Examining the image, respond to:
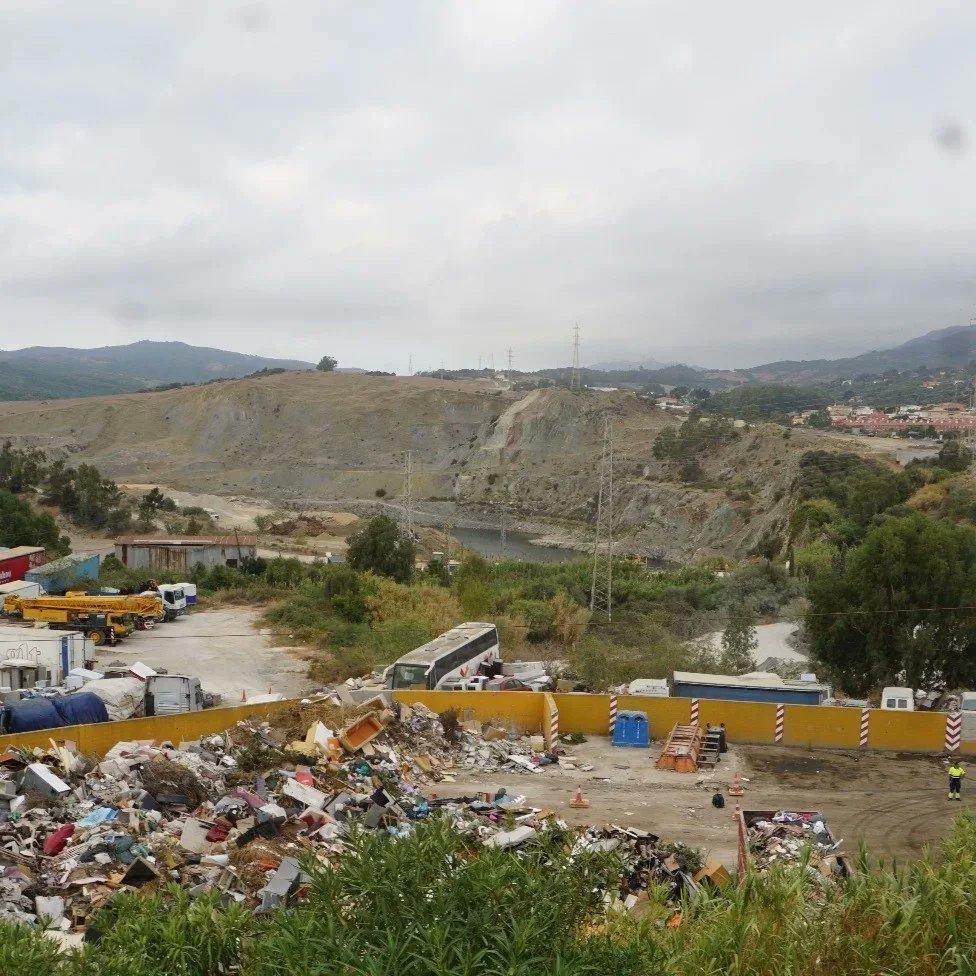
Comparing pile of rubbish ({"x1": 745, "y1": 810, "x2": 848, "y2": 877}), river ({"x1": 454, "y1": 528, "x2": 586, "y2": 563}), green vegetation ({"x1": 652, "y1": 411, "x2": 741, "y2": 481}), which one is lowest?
river ({"x1": 454, "y1": 528, "x2": 586, "y2": 563})

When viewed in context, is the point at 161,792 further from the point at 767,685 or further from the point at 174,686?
the point at 767,685

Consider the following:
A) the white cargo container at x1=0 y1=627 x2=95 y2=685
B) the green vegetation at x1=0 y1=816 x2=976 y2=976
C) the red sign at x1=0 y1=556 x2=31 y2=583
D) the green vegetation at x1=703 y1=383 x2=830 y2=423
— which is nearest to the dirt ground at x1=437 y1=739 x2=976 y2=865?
the green vegetation at x1=0 y1=816 x2=976 y2=976

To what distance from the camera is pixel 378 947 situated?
5.70 meters

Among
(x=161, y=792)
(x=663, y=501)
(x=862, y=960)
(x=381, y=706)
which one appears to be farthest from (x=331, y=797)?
(x=663, y=501)

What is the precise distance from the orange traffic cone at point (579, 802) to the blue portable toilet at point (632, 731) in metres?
3.27

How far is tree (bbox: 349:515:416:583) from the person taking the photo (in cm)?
3400

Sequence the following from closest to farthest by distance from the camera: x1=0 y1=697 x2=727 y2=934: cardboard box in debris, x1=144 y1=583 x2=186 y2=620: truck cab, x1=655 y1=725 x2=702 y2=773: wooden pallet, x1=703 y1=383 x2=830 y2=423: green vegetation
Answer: x1=0 y1=697 x2=727 y2=934: cardboard box in debris → x1=655 y1=725 x2=702 y2=773: wooden pallet → x1=144 y1=583 x2=186 y2=620: truck cab → x1=703 y1=383 x2=830 y2=423: green vegetation

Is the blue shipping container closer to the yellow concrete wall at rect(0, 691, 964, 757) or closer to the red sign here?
the red sign

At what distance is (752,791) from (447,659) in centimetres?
670

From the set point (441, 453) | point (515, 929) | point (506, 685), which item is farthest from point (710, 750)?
point (441, 453)

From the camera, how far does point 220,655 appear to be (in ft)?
79.3

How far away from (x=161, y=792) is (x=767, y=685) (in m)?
10.8

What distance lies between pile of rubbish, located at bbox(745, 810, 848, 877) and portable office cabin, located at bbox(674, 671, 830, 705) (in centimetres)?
479

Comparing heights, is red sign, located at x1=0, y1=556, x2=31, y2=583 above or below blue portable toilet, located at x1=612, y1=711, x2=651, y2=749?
above
